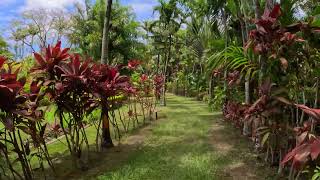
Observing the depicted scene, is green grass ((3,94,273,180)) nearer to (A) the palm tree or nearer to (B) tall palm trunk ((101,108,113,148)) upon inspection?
(B) tall palm trunk ((101,108,113,148))

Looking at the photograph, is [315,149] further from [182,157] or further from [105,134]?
[105,134]

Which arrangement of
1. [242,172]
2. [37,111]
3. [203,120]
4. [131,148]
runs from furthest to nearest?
[203,120]
[131,148]
[242,172]
[37,111]

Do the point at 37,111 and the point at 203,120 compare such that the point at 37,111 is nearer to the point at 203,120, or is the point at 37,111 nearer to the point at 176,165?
the point at 176,165

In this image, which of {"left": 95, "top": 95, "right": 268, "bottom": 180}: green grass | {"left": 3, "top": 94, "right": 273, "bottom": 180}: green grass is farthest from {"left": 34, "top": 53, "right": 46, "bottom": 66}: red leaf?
{"left": 95, "top": 95, "right": 268, "bottom": 180}: green grass

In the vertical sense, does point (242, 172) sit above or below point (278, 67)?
below

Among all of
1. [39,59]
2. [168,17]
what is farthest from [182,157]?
[168,17]

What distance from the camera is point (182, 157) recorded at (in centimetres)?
706

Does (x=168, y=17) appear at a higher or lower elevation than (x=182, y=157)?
higher

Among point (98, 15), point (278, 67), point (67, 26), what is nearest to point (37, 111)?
point (278, 67)

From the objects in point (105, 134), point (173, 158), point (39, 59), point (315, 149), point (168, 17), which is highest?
point (168, 17)

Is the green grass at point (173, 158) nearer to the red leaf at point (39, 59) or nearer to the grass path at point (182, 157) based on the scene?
the grass path at point (182, 157)

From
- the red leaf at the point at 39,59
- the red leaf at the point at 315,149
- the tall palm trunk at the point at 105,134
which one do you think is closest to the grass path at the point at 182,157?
the tall palm trunk at the point at 105,134

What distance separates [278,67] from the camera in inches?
229

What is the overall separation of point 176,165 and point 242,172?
3.50 ft
